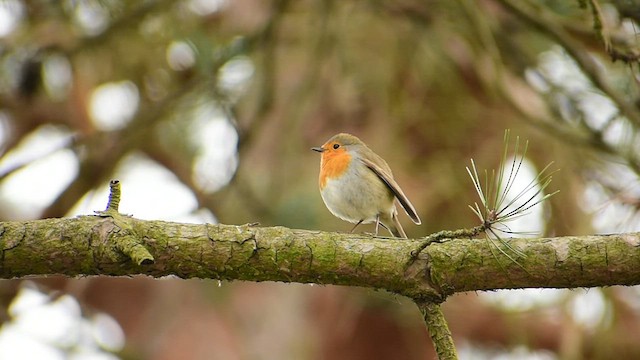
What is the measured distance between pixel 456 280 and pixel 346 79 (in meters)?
3.87

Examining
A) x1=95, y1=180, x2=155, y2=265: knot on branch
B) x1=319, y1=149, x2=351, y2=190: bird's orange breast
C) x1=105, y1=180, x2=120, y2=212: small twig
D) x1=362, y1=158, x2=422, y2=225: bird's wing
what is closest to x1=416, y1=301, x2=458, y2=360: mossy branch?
x1=95, y1=180, x2=155, y2=265: knot on branch

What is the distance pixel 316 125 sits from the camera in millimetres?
7012

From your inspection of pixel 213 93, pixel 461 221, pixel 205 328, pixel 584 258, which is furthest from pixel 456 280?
pixel 205 328

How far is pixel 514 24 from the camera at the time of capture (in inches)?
218

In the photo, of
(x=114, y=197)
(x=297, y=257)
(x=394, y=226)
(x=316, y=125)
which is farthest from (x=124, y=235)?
(x=316, y=125)

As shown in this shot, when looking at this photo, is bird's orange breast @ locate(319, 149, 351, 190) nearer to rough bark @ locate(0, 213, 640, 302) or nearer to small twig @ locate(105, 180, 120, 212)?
rough bark @ locate(0, 213, 640, 302)

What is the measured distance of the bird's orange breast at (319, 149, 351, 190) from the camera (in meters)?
4.02

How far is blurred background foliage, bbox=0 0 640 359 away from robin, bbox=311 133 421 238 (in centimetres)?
71

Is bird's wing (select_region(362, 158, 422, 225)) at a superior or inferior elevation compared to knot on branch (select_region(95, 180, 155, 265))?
superior

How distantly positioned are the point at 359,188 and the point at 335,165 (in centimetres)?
20

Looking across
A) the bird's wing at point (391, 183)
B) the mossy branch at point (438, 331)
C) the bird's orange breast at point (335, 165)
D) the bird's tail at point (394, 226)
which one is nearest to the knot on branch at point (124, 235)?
the mossy branch at point (438, 331)

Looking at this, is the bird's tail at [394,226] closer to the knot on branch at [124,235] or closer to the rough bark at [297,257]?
the rough bark at [297,257]

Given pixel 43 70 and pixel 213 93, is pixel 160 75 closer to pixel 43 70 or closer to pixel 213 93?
pixel 43 70

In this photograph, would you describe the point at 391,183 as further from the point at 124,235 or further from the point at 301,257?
the point at 124,235
